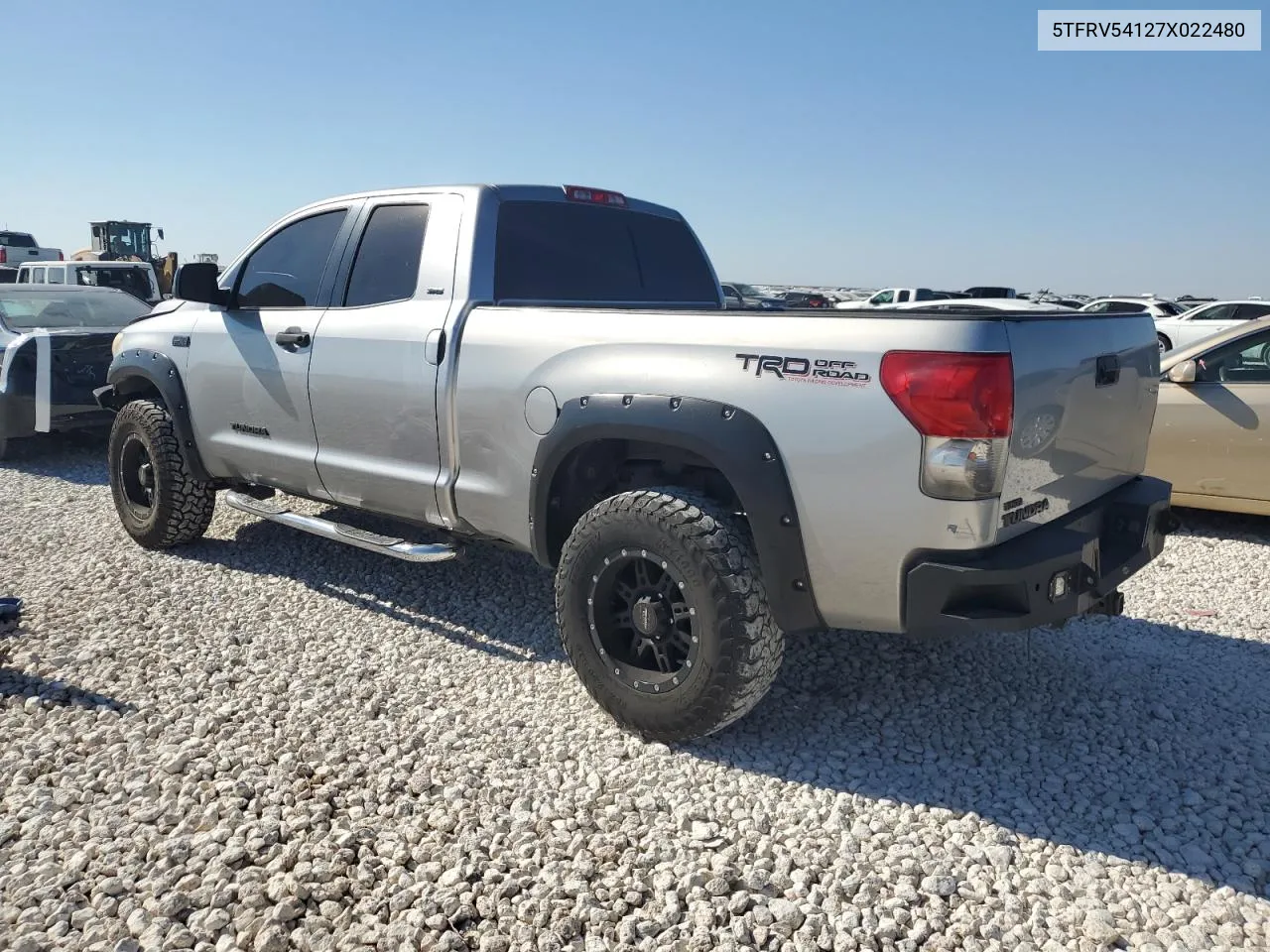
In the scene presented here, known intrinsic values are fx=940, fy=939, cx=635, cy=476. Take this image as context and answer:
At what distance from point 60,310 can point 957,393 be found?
9.02m

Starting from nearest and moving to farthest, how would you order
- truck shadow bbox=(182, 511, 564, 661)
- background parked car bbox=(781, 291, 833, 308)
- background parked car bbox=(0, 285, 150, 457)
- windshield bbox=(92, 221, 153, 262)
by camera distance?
1. truck shadow bbox=(182, 511, 564, 661)
2. background parked car bbox=(0, 285, 150, 457)
3. background parked car bbox=(781, 291, 833, 308)
4. windshield bbox=(92, 221, 153, 262)

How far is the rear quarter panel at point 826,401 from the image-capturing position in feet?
8.69

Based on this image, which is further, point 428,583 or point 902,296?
point 902,296

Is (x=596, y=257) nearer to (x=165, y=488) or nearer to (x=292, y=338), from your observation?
(x=292, y=338)

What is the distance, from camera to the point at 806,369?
2.80 meters

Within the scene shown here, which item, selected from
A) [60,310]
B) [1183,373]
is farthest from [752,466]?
[60,310]

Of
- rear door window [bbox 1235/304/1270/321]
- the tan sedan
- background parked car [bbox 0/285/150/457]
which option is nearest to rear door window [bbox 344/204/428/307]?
the tan sedan

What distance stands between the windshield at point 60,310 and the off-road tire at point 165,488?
371 cm

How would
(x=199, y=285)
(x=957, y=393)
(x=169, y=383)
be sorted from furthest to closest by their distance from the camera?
(x=169, y=383), (x=199, y=285), (x=957, y=393)

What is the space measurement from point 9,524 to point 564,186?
4.77 metres

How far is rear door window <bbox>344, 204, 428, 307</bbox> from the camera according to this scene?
4.12 metres

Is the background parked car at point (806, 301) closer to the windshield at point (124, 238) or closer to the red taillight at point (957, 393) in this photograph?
the red taillight at point (957, 393)

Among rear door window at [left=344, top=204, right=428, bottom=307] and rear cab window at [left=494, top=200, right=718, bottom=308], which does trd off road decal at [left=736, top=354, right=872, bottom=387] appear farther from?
rear door window at [left=344, top=204, right=428, bottom=307]

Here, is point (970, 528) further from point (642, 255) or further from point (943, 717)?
point (642, 255)
